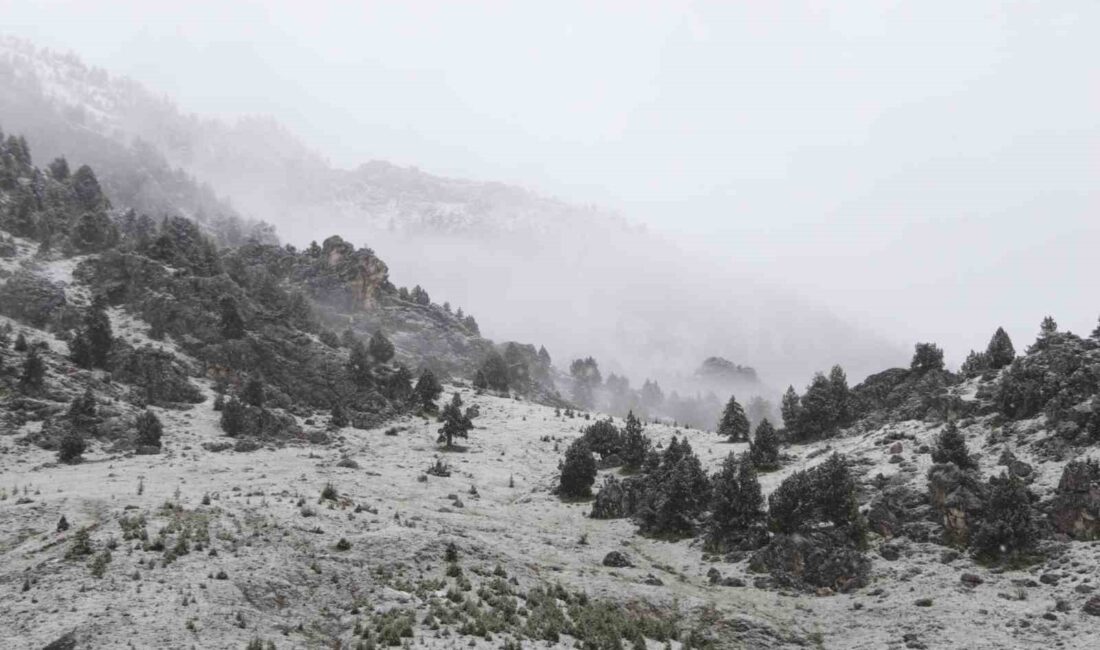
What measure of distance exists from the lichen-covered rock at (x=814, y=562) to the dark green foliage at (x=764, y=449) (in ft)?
61.0

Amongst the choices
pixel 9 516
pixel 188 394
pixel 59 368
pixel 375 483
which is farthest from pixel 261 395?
pixel 9 516

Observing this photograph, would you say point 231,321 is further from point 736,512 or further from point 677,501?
point 736,512

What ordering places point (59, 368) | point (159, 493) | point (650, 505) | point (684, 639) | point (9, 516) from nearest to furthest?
1. point (684, 639)
2. point (9, 516)
3. point (159, 493)
4. point (650, 505)
5. point (59, 368)

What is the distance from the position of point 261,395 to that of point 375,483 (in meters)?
26.4

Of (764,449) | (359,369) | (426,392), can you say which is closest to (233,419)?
(359,369)

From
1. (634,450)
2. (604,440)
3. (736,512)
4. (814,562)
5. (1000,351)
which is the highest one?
(1000,351)

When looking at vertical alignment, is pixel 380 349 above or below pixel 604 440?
above

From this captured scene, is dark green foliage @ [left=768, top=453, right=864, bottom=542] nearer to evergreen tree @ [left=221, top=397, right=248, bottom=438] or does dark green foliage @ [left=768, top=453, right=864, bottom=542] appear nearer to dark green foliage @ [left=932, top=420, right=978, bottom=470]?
dark green foliage @ [left=932, top=420, right=978, bottom=470]

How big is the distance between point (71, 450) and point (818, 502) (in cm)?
5993

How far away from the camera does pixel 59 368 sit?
70625 millimetres

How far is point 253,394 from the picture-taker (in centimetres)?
8006

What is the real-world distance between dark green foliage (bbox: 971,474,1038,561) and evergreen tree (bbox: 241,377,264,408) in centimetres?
7105

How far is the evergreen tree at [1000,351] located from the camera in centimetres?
6775

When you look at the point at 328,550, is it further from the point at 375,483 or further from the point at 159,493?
the point at 375,483
